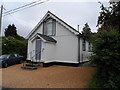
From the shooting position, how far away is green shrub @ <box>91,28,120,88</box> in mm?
5105

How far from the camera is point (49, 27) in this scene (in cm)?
1542

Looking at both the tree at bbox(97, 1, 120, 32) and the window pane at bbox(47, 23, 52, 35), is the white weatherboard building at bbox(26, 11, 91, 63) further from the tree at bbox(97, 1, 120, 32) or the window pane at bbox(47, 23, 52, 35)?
the tree at bbox(97, 1, 120, 32)

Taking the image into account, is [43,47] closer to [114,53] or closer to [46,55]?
[46,55]

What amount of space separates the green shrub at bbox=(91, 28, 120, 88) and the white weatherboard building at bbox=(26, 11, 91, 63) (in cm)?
731

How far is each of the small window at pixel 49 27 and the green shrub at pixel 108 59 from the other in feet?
32.0

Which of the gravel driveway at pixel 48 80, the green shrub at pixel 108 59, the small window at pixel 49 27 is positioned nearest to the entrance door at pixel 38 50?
the small window at pixel 49 27

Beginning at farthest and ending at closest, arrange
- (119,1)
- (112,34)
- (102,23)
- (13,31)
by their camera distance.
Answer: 1. (13,31)
2. (102,23)
3. (119,1)
4. (112,34)

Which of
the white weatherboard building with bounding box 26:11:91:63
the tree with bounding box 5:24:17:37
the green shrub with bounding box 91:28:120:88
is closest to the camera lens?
the green shrub with bounding box 91:28:120:88

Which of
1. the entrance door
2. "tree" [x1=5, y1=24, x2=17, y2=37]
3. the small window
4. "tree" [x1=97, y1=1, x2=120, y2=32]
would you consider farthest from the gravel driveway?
A: "tree" [x1=5, y1=24, x2=17, y2=37]

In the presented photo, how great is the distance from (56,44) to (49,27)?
2.71m

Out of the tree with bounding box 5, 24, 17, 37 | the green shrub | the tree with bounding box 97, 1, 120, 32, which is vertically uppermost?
the tree with bounding box 5, 24, 17, 37

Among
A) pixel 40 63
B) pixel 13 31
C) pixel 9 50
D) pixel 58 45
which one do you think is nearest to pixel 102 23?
pixel 58 45

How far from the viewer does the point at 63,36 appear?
14.2 m

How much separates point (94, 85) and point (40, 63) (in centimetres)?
877
